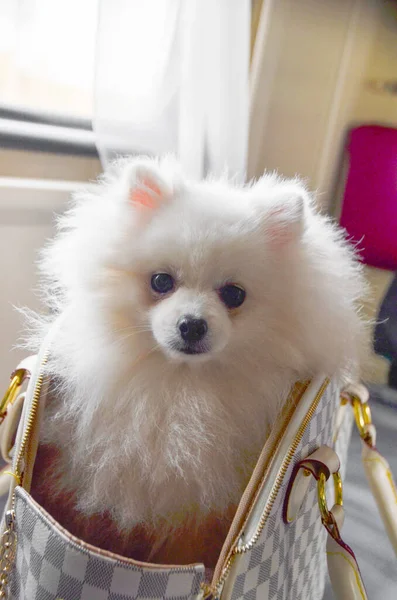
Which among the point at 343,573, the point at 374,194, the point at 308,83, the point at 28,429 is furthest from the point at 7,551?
the point at 308,83

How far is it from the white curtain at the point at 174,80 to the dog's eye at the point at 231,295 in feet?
1.93

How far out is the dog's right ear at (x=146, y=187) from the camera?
60cm

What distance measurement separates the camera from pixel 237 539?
0.50 meters

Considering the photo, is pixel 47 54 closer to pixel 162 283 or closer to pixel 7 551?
pixel 162 283

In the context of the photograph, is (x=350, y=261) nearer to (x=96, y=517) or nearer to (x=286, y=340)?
(x=286, y=340)

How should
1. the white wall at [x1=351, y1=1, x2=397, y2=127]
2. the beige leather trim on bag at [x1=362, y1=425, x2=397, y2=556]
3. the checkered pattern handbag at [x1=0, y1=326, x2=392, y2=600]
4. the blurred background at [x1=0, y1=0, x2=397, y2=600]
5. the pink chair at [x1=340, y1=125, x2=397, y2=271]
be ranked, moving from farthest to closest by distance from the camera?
the white wall at [x1=351, y1=1, x2=397, y2=127]
the pink chair at [x1=340, y1=125, x2=397, y2=271]
the blurred background at [x1=0, y1=0, x2=397, y2=600]
the beige leather trim on bag at [x1=362, y1=425, x2=397, y2=556]
the checkered pattern handbag at [x1=0, y1=326, x2=392, y2=600]

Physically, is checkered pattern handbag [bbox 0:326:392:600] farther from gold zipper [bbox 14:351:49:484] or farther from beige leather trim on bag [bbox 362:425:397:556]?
beige leather trim on bag [bbox 362:425:397:556]

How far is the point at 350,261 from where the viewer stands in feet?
2.36

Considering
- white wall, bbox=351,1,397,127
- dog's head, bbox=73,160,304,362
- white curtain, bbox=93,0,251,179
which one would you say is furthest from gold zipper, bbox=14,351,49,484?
white wall, bbox=351,1,397,127

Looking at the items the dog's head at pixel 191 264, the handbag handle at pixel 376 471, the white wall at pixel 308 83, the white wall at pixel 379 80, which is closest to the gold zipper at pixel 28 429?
the dog's head at pixel 191 264

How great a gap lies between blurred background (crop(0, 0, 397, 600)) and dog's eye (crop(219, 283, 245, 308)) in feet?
0.99

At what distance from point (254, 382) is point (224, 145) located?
77 centimetres

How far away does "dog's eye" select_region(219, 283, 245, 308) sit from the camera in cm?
58

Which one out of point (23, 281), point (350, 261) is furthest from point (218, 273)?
point (23, 281)
